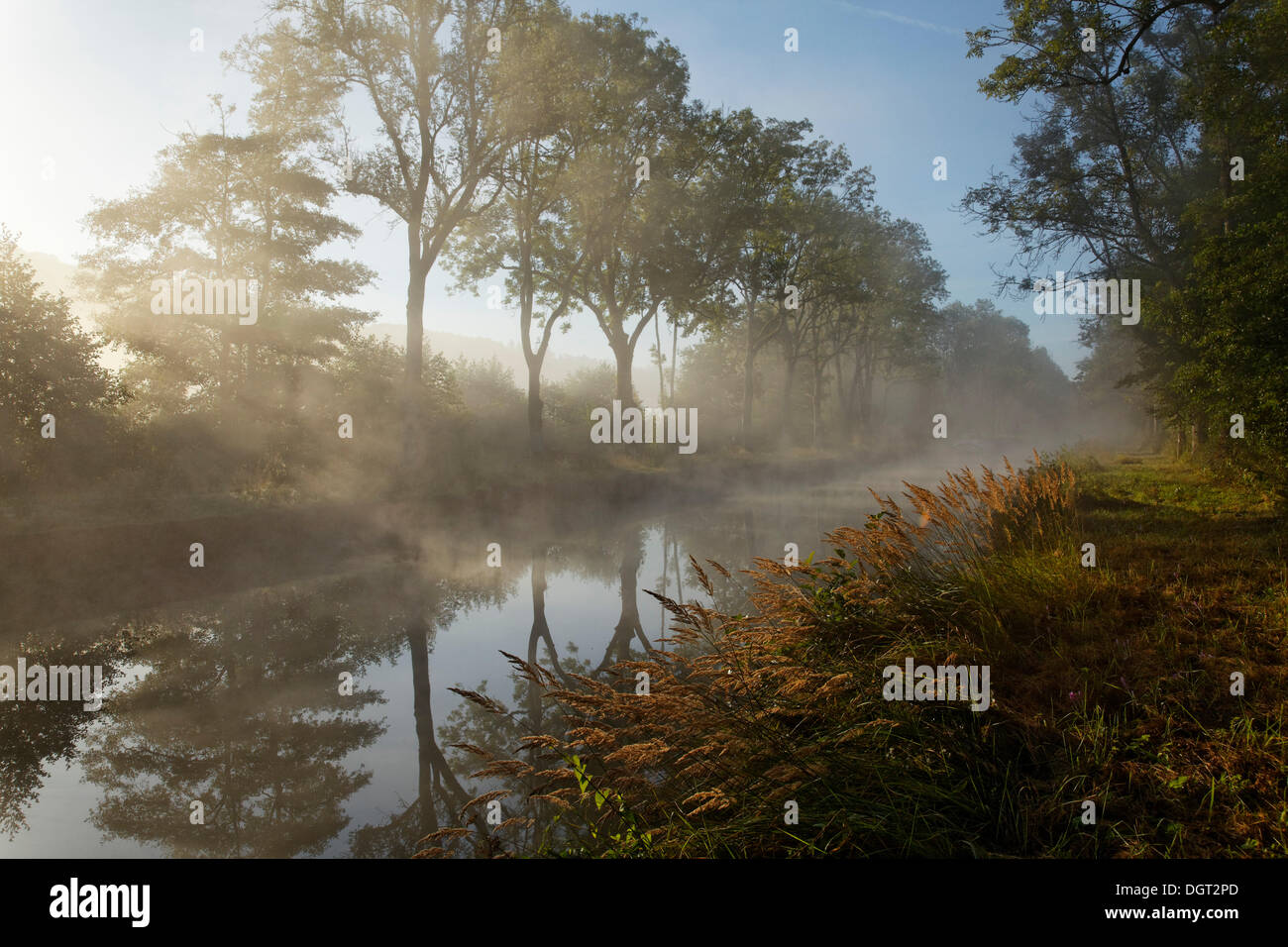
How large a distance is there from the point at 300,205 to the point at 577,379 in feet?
101

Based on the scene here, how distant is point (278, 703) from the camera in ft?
18.6

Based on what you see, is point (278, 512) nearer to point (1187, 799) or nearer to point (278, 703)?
point (278, 703)

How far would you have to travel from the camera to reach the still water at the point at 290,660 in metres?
3.96
